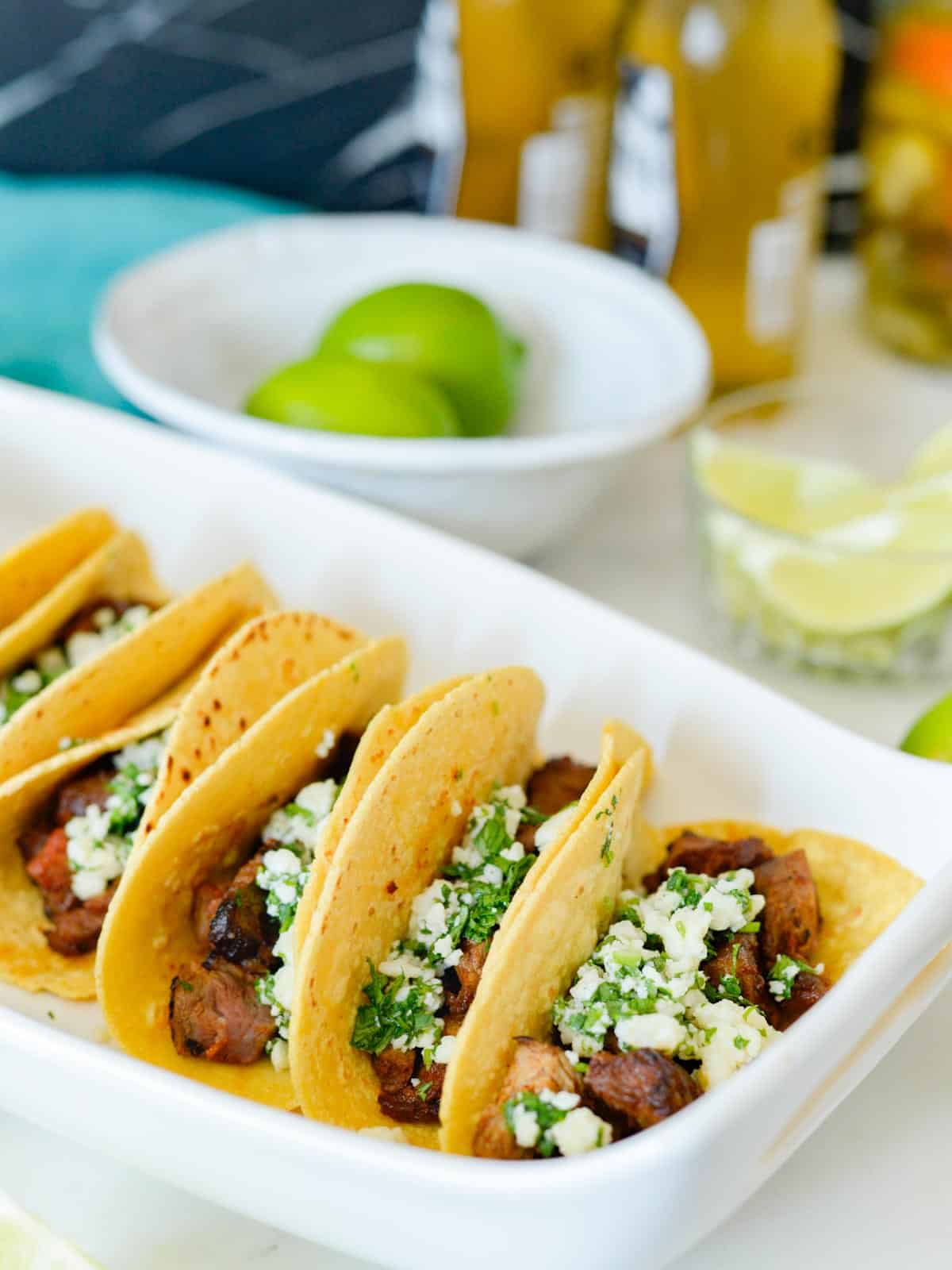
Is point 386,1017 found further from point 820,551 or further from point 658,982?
point 820,551

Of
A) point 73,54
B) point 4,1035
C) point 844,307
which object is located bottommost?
point 844,307

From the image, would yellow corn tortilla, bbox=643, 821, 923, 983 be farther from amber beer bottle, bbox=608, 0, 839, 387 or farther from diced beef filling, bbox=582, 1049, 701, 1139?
amber beer bottle, bbox=608, 0, 839, 387

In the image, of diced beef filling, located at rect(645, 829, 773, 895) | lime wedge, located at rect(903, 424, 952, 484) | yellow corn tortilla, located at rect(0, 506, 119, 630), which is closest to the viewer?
diced beef filling, located at rect(645, 829, 773, 895)

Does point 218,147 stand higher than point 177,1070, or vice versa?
point 218,147

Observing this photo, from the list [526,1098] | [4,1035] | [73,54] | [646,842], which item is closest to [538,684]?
[646,842]

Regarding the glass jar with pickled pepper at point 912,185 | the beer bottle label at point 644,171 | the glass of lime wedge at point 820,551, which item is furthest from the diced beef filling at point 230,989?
the glass jar with pickled pepper at point 912,185

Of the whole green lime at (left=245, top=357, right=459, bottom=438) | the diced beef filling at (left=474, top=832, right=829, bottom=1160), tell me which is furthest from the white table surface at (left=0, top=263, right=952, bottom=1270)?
the whole green lime at (left=245, top=357, right=459, bottom=438)

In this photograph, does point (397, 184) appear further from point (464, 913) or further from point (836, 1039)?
point (836, 1039)
